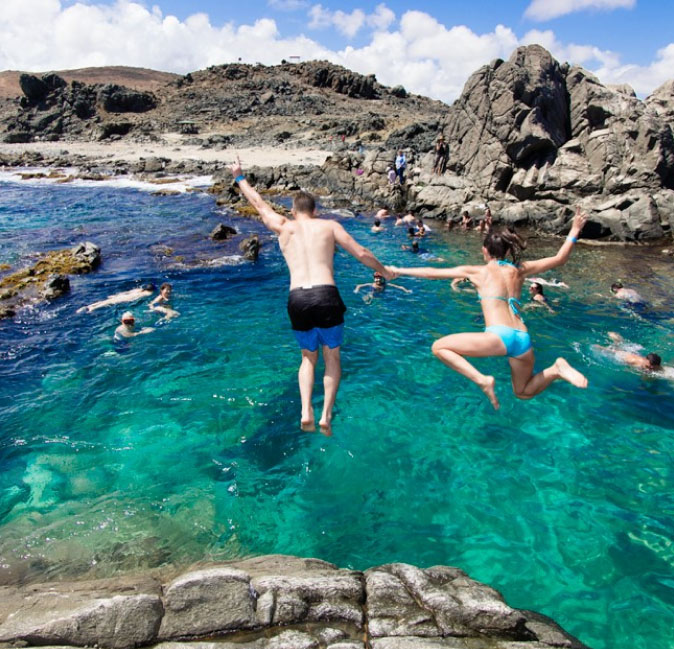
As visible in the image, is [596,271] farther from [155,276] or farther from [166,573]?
[166,573]

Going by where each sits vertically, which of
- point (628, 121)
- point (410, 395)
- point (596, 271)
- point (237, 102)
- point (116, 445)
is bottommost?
point (116, 445)

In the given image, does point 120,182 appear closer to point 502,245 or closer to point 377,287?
point 377,287

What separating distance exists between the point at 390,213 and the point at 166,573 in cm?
2813

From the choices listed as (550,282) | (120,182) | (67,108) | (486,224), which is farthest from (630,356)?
(67,108)

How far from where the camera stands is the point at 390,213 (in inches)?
1232

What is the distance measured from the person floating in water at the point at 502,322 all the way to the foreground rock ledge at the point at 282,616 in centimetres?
236

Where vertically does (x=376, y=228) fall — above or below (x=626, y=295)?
above

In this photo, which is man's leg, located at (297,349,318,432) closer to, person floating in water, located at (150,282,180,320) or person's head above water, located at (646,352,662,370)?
person's head above water, located at (646,352,662,370)

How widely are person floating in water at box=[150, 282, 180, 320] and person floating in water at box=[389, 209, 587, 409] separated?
1040cm

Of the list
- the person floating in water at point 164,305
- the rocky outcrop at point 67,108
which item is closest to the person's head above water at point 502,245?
the person floating in water at point 164,305

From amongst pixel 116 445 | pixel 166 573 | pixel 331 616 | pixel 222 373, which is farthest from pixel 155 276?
pixel 331 616

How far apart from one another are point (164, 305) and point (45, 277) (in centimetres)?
579

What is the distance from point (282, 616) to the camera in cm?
402

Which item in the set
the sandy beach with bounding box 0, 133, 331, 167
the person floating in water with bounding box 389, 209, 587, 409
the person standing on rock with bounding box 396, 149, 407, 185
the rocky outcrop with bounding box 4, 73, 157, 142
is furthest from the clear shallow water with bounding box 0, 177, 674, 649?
the rocky outcrop with bounding box 4, 73, 157, 142
